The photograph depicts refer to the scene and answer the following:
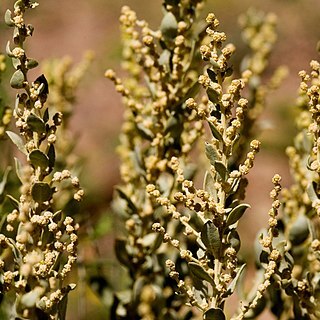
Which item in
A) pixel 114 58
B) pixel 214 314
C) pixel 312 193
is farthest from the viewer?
pixel 114 58

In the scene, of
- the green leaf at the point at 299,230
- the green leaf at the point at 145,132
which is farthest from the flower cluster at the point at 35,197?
the green leaf at the point at 299,230

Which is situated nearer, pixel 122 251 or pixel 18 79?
pixel 18 79

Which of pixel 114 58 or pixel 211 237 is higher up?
pixel 114 58

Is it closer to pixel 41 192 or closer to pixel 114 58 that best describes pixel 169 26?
pixel 41 192

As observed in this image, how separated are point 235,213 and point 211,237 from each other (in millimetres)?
46

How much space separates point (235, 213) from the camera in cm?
94

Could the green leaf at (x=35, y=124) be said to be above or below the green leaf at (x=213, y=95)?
below

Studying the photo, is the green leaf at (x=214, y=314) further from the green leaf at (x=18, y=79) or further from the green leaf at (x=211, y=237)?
the green leaf at (x=18, y=79)

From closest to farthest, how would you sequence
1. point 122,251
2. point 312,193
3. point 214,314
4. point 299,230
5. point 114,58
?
point 214,314 < point 312,193 < point 299,230 < point 122,251 < point 114,58

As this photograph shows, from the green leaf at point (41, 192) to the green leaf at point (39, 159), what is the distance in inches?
1.4

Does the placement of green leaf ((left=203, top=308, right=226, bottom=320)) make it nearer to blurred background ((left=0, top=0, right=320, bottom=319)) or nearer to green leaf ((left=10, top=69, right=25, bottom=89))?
green leaf ((left=10, top=69, right=25, bottom=89))

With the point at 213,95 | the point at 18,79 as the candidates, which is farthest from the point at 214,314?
the point at 18,79

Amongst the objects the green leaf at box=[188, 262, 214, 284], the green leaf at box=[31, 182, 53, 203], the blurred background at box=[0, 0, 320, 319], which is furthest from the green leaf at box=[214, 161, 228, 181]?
the blurred background at box=[0, 0, 320, 319]

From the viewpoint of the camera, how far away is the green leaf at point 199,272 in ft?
3.06
